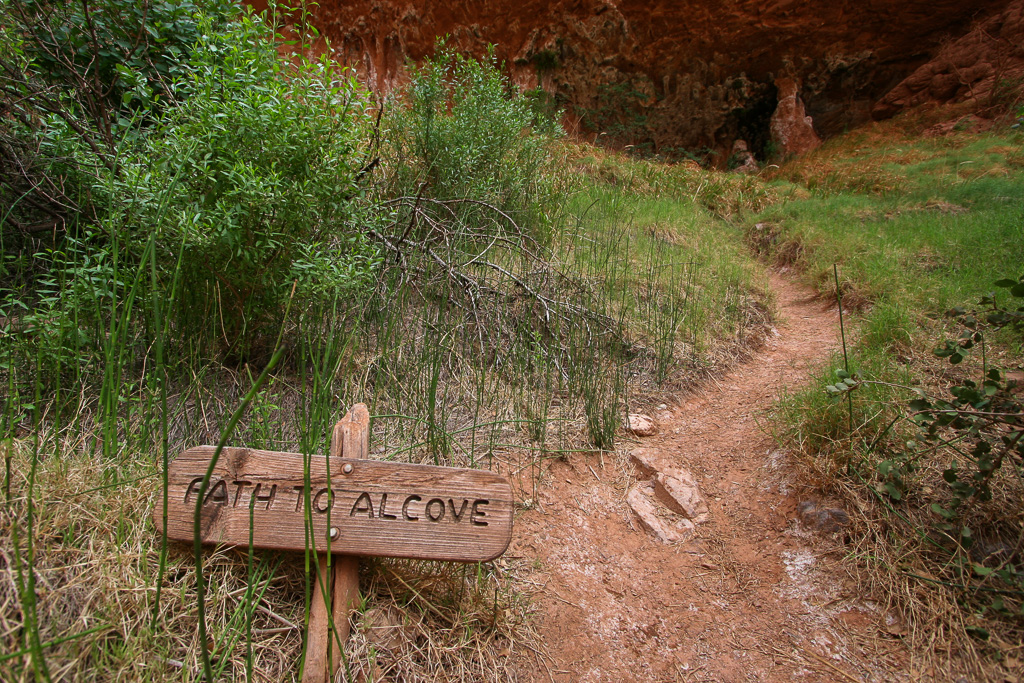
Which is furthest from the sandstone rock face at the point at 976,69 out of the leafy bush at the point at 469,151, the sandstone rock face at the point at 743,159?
the leafy bush at the point at 469,151

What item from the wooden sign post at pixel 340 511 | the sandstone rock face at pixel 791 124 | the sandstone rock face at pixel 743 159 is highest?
the sandstone rock face at pixel 791 124

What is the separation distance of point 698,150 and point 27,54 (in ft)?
29.1

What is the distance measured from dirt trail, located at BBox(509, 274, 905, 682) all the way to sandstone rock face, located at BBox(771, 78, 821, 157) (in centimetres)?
800

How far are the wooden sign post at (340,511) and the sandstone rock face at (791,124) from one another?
30.4 feet

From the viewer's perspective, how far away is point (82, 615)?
951 mm

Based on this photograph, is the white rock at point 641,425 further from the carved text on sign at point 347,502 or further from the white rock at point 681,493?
the carved text on sign at point 347,502

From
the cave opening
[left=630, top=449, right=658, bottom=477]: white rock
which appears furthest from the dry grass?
the cave opening

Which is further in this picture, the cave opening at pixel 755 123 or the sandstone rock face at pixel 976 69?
the cave opening at pixel 755 123

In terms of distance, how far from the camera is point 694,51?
8281 mm

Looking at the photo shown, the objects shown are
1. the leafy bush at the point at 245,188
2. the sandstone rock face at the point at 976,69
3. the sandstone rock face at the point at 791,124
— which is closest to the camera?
the leafy bush at the point at 245,188

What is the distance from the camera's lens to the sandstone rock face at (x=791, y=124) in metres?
8.52

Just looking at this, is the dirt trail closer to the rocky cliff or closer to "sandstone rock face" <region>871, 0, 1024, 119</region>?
the rocky cliff

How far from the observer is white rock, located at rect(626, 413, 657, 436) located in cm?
237

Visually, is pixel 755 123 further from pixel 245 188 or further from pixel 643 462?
pixel 245 188
